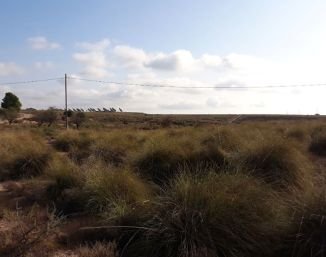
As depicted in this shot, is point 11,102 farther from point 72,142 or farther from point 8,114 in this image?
point 72,142

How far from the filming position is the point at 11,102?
262 ft

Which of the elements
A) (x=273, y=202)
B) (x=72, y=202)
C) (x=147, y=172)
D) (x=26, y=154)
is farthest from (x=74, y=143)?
(x=273, y=202)

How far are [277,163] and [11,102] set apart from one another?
73.4 metres

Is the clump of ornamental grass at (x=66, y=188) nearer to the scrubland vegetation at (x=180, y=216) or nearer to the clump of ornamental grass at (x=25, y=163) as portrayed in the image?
the scrubland vegetation at (x=180, y=216)

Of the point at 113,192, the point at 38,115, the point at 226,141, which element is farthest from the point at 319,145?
the point at 38,115

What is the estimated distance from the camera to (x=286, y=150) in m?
12.2

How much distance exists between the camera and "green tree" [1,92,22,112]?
7969cm

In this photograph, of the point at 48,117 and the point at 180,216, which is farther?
the point at 48,117

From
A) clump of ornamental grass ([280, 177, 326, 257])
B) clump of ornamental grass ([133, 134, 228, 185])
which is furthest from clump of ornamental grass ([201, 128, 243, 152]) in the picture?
clump of ornamental grass ([280, 177, 326, 257])

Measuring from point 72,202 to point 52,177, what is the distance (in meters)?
1.96

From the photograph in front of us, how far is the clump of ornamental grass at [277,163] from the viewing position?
11.1m

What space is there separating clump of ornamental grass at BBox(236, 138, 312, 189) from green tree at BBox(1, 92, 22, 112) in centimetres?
7104

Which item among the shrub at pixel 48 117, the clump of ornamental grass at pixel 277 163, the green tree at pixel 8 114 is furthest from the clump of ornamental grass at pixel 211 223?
the shrub at pixel 48 117

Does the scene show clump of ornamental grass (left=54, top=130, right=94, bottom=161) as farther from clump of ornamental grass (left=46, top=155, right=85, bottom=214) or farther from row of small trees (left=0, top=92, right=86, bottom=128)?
row of small trees (left=0, top=92, right=86, bottom=128)
